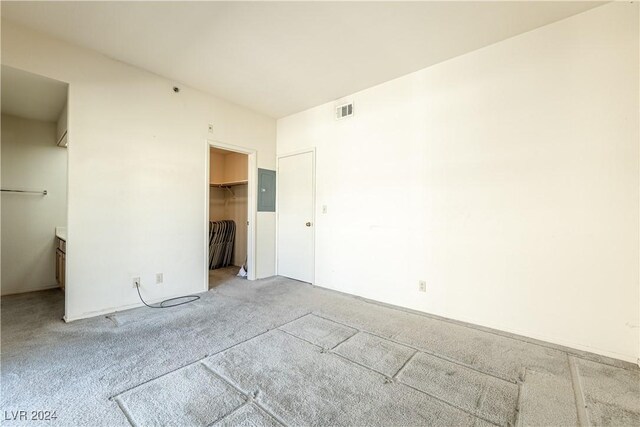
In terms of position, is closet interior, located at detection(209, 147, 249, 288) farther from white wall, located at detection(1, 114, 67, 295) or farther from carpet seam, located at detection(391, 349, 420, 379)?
carpet seam, located at detection(391, 349, 420, 379)

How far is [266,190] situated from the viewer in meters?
4.71

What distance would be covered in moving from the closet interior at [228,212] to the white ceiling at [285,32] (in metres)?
2.29

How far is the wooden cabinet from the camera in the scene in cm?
353

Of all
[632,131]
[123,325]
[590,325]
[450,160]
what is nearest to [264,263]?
[123,325]

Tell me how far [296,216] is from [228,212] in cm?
210

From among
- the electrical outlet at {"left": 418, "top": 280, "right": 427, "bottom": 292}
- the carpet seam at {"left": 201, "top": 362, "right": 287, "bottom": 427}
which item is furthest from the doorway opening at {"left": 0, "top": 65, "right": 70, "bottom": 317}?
the electrical outlet at {"left": 418, "top": 280, "right": 427, "bottom": 292}

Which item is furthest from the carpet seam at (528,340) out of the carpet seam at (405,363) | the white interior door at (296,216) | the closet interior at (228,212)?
the closet interior at (228,212)

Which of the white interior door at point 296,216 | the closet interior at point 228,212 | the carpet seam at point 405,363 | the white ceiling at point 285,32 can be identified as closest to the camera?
the carpet seam at point 405,363

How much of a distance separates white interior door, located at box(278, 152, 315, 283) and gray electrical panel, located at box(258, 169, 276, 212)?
115 millimetres

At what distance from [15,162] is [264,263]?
3.76 metres

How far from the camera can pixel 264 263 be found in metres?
4.68

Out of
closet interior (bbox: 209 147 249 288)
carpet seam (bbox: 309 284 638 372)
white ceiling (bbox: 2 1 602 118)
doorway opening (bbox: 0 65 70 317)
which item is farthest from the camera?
closet interior (bbox: 209 147 249 288)

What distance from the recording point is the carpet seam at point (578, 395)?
1543 millimetres

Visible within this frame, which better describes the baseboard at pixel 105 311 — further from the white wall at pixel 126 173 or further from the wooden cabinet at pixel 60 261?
the wooden cabinet at pixel 60 261
